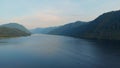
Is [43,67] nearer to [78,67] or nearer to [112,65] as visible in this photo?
[78,67]

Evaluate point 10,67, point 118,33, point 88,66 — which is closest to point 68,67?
point 88,66

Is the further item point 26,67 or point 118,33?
point 118,33

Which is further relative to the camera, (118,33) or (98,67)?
(118,33)

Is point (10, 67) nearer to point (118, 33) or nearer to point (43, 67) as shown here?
point (43, 67)

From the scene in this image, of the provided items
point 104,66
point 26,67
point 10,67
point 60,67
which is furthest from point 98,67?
point 10,67

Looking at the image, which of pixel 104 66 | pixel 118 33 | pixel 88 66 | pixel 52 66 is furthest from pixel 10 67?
pixel 118 33

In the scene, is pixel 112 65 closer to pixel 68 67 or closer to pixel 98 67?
pixel 98 67

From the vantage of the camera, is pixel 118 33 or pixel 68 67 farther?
pixel 118 33
